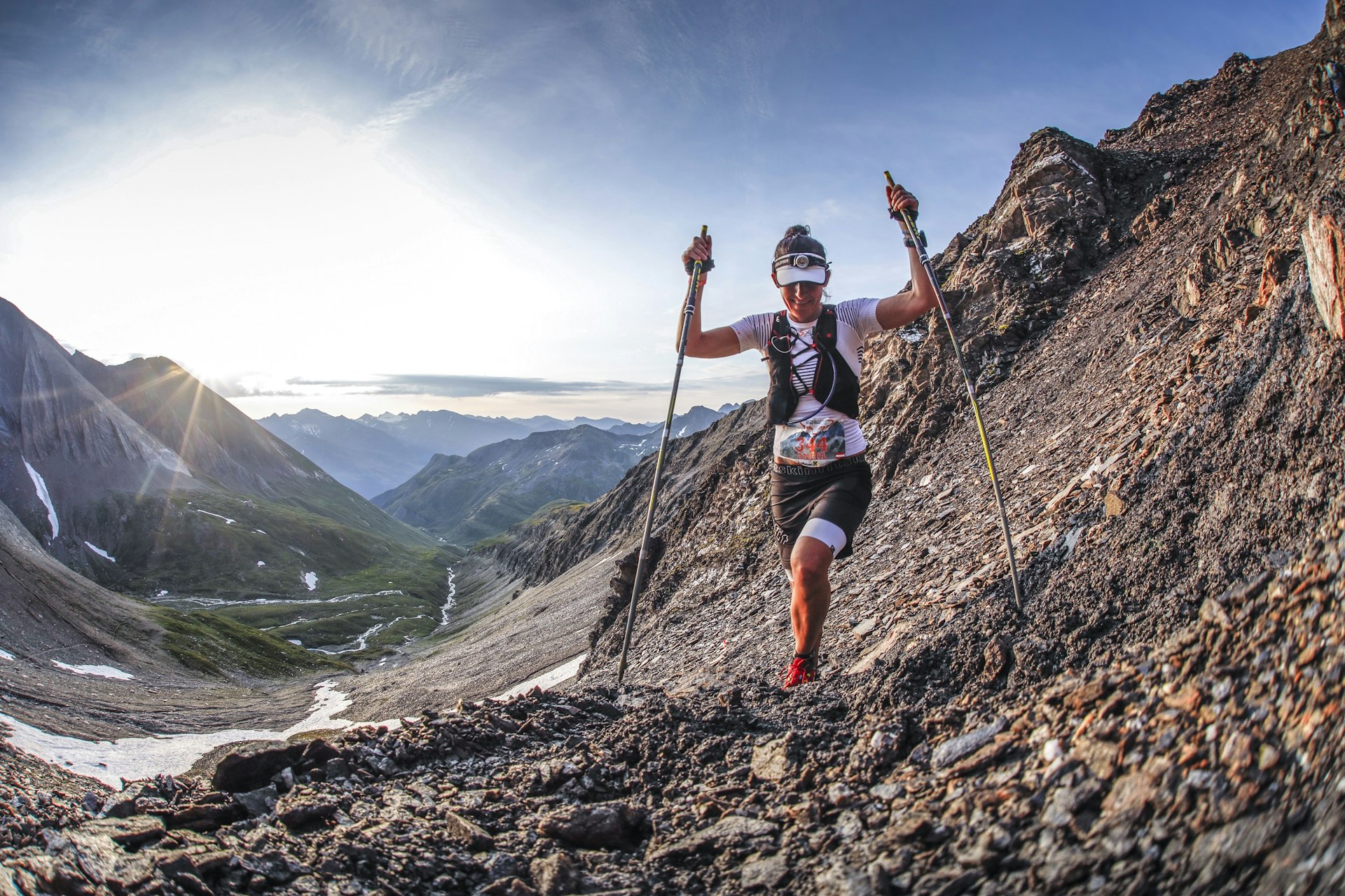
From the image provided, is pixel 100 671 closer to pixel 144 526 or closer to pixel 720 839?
pixel 720 839

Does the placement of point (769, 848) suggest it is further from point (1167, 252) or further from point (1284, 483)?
point (1167, 252)

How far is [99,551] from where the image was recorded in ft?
517

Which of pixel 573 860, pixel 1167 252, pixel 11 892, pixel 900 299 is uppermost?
pixel 1167 252

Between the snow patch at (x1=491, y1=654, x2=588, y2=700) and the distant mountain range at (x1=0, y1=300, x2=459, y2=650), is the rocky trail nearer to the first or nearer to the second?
the snow patch at (x1=491, y1=654, x2=588, y2=700)

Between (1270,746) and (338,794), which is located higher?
(1270,746)

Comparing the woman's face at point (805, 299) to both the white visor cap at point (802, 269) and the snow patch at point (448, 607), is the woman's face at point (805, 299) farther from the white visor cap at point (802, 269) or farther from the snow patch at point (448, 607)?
the snow patch at point (448, 607)

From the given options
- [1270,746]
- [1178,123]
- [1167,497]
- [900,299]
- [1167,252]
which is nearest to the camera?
[1270,746]

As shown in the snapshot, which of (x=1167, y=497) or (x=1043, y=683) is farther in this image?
(x=1167, y=497)

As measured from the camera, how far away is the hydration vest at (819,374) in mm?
7398

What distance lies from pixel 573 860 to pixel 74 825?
4.42 m

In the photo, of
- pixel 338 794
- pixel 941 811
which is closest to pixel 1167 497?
pixel 941 811

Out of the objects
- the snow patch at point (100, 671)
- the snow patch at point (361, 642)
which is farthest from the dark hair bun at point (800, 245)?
the snow patch at point (361, 642)

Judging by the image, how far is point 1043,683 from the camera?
5.32m

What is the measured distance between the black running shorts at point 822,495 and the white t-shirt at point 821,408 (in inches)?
5.6
